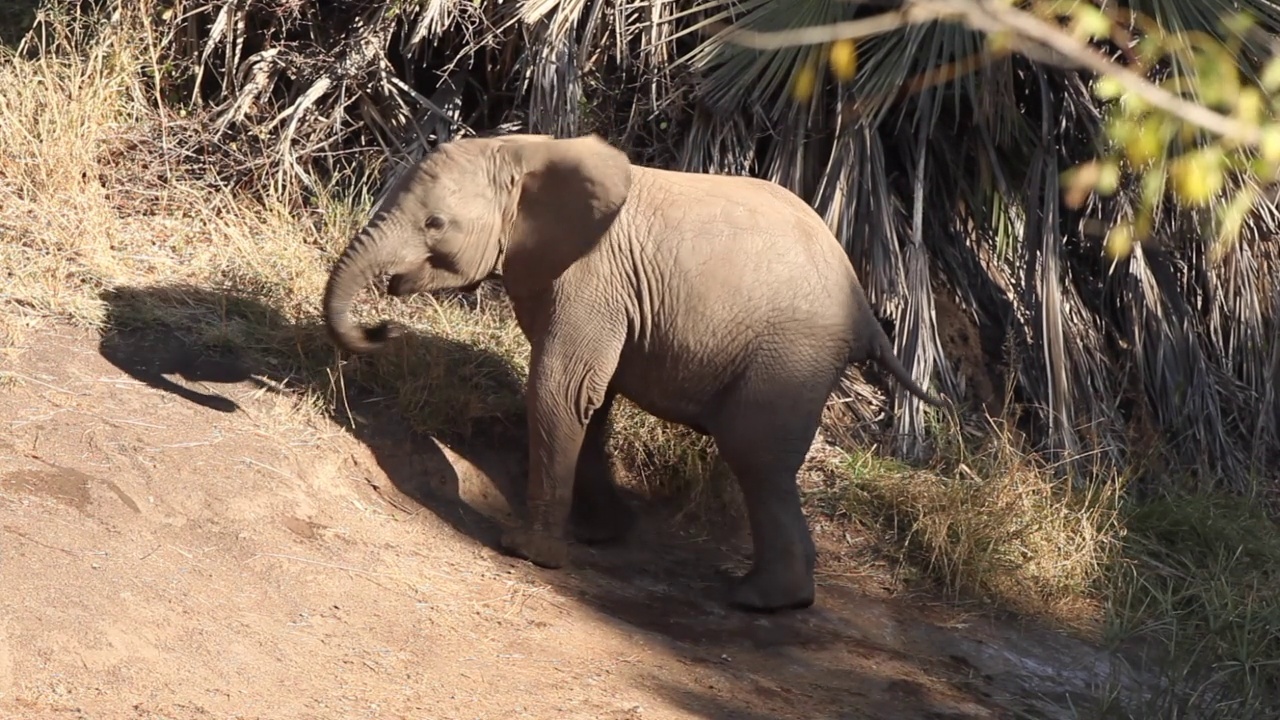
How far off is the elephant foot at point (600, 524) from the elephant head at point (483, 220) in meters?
1.04

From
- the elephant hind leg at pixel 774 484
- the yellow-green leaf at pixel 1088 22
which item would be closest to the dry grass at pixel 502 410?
the elephant hind leg at pixel 774 484

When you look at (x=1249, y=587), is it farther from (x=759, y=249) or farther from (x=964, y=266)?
(x=759, y=249)

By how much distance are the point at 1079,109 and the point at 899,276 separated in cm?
130

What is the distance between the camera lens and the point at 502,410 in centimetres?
665

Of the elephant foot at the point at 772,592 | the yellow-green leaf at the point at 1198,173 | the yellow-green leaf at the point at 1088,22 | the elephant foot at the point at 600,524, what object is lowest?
the elephant foot at the point at 600,524

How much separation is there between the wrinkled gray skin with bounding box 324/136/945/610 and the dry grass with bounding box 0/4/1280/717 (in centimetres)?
86

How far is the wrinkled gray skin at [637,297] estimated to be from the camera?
5.67 m

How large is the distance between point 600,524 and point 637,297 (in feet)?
3.52

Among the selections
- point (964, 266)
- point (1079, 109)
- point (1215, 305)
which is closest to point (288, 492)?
point (964, 266)

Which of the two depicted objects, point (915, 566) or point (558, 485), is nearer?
point (558, 485)

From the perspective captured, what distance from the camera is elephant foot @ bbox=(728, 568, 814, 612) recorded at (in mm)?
5738

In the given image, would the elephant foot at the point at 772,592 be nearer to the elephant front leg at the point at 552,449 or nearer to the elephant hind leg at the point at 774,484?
the elephant hind leg at the point at 774,484

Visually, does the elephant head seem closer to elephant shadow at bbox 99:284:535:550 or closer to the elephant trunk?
the elephant trunk

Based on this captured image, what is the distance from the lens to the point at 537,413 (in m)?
5.74
